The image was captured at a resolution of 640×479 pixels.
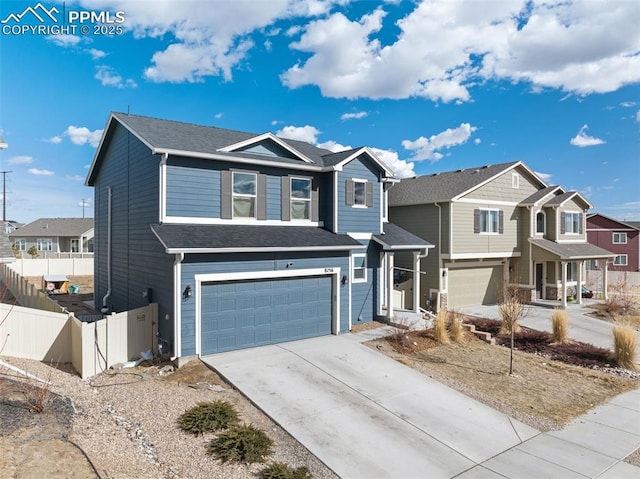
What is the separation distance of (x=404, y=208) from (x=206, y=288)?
47.8 ft

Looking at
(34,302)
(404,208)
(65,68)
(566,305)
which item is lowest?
(566,305)

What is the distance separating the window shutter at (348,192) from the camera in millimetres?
15023

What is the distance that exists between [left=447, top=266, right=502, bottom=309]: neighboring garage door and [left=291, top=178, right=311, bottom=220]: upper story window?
10.3 m

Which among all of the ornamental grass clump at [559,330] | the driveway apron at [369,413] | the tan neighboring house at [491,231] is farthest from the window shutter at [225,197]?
the ornamental grass clump at [559,330]

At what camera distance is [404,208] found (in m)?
22.9

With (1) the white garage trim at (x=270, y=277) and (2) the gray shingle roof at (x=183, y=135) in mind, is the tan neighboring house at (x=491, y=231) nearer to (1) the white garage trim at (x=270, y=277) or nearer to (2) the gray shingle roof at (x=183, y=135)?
(2) the gray shingle roof at (x=183, y=135)

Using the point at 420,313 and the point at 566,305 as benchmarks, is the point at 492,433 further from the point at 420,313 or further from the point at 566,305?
the point at 566,305

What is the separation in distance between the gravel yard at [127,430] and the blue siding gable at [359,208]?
7.47 m

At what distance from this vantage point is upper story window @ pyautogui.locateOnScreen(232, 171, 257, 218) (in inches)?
520

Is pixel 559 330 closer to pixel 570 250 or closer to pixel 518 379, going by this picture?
pixel 518 379

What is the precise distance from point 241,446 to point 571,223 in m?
26.0

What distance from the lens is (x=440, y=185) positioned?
895 inches

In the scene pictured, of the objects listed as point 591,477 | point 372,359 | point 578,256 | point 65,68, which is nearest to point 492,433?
point 591,477

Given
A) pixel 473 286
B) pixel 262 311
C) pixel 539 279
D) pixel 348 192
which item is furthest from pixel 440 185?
pixel 262 311
